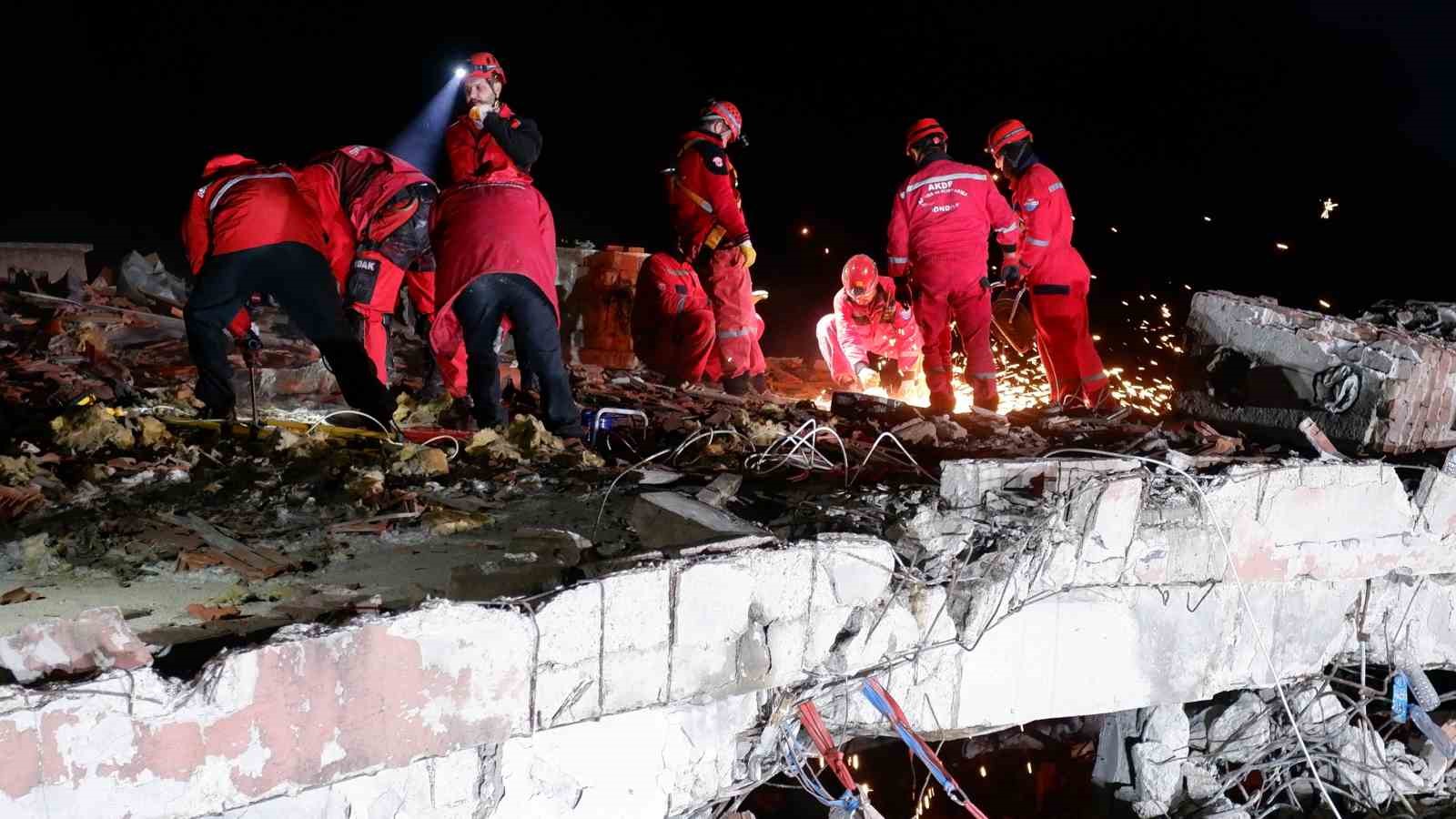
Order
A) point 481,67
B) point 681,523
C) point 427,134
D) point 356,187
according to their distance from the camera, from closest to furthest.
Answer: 1. point 681,523
2. point 356,187
3. point 481,67
4. point 427,134

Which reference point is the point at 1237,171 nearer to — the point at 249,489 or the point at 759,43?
the point at 759,43

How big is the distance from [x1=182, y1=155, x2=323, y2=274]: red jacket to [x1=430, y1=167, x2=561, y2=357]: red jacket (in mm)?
622

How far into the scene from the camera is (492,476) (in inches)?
172

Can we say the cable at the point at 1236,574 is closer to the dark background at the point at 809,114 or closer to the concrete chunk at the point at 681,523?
the concrete chunk at the point at 681,523

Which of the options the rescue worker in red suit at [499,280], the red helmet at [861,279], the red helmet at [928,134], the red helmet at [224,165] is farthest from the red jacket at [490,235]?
the red helmet at [861,279]

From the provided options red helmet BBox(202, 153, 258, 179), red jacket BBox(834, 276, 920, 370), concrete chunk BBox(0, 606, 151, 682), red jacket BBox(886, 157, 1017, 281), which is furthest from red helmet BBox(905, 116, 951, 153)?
concrete chunk BBox(0, 606, 151, 682)

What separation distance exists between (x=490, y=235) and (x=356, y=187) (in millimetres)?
918

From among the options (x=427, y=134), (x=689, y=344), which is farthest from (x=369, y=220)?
(x=427, y=134)

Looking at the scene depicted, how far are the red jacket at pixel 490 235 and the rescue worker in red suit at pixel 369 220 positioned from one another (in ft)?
0.87

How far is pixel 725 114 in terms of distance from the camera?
750cm

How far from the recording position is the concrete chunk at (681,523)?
3.43 m

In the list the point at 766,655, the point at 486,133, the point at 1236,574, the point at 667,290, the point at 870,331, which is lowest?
the point at 766,655

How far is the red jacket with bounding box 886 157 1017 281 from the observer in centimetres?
702

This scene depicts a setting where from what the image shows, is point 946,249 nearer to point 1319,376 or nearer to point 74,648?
point 1319,376
